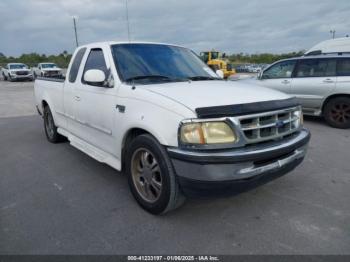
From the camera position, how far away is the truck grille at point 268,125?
267 centimetres

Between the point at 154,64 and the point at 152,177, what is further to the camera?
the point at 154,64

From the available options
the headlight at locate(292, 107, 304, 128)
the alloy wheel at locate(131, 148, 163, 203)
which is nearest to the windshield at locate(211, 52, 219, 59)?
the headlight at locate(292, 107, 304, 128)

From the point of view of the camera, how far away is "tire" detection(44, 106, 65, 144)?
5.83 m

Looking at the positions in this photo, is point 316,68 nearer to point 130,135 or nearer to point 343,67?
point 343,67

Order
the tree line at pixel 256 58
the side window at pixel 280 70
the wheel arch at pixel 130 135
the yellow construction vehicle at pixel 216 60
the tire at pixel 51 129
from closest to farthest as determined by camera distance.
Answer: the wheel arch at pixel 130 135
the tire at pixel 51 129
the side window at pixel 280 70
the yellow construction vehicle at pixel 216 60
the tree line at pixel 256 58

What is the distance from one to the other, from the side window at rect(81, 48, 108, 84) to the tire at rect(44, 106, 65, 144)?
2.01m

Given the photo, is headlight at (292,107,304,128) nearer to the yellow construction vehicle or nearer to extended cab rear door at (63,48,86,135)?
extended cab rear door at (63,48,86,135)

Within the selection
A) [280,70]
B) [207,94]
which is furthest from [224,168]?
[280,70]

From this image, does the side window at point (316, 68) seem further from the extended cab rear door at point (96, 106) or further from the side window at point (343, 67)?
the extended cab rear door at point (96, 106)

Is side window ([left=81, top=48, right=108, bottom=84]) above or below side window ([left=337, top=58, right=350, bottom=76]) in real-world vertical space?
above

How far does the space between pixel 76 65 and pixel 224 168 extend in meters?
3.23

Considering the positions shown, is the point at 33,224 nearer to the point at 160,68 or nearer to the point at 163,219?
the point at 163,219

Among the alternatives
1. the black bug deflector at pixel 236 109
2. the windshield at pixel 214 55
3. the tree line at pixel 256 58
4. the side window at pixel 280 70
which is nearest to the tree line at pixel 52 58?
the tree line at pixel 256 58

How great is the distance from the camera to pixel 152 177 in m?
3.09
